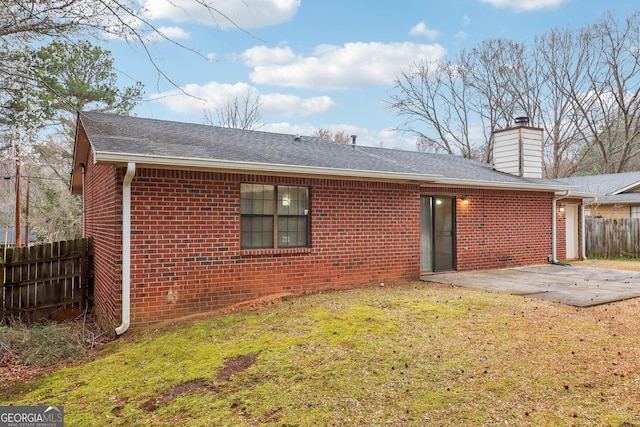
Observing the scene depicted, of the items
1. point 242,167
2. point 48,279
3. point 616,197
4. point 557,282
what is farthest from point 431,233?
point 616,197

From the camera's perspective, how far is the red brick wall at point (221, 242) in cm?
590

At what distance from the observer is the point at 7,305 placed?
6781 mm

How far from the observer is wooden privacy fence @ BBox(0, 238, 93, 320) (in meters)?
6.84

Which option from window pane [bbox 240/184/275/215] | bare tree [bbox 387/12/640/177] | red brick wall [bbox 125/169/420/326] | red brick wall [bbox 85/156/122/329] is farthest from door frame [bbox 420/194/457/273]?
bare tree [bbox 387/12/640/177]

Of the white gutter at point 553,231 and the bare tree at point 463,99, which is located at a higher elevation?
the bare tree at point 463,99

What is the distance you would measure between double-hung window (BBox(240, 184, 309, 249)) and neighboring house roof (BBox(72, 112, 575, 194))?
0.48 meters

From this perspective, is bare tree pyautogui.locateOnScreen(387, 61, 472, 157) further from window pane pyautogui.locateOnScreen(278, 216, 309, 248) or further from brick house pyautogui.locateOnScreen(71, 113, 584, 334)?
window pane pyautogui.locateOnScreen(278, 216, 309, 248)

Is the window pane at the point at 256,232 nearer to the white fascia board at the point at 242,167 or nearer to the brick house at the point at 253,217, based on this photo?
the brick house at the point at 253,217

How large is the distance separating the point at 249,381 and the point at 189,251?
307cm

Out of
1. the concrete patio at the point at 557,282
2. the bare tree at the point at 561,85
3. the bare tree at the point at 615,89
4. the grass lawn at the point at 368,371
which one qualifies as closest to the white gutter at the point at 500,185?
the concrete patio at the point at 557,282

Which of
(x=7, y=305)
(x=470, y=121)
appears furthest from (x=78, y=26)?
(x=470, y=121)

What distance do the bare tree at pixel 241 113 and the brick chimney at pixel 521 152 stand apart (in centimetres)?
1801

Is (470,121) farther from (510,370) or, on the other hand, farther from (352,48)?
(510,370)

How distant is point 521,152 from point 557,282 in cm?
542
